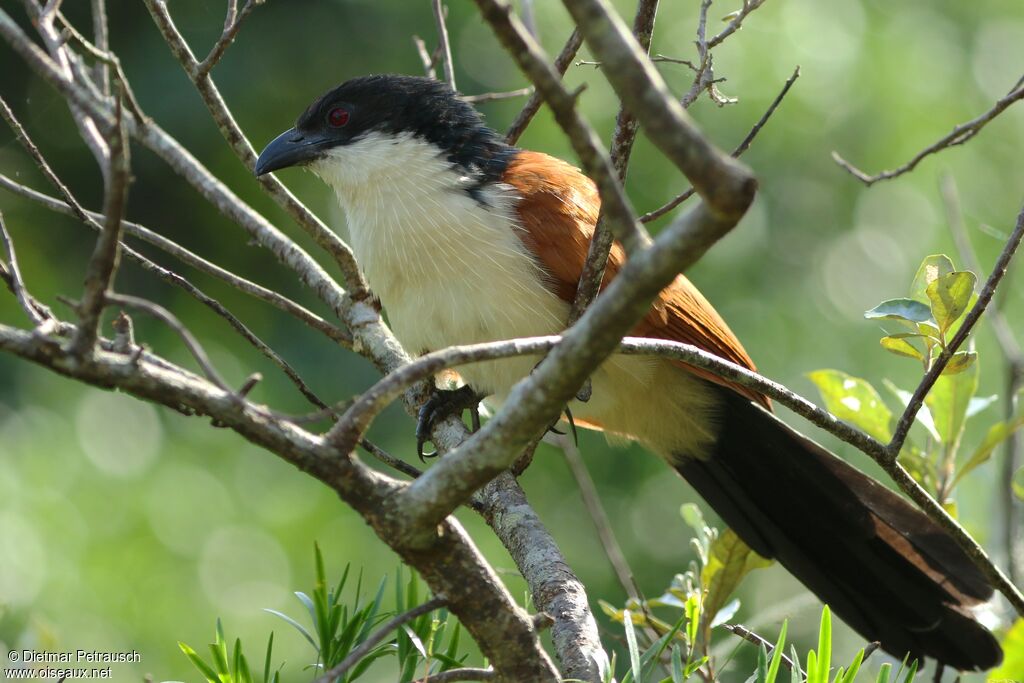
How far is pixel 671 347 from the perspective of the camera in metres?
1.32

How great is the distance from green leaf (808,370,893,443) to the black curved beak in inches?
53.1

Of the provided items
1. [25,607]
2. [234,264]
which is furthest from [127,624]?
[234,264]

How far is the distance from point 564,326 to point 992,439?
858 millimetres

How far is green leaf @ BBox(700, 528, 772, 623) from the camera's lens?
7.10ft

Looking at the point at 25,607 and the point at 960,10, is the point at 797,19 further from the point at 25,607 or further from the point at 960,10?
the point at 25,607

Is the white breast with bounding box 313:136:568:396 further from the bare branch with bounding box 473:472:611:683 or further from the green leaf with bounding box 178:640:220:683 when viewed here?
the green leaf with bounding box 178:640:220:683

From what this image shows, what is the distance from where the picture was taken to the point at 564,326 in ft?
7.43

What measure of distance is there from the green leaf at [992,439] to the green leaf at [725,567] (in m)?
0.44

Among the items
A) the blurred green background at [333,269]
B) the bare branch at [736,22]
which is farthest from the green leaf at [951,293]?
the blurred green background at [333,269]

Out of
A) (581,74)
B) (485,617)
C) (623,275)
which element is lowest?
(485,617)

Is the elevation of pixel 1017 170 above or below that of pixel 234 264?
above

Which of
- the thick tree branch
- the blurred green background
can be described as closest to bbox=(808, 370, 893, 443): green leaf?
the thick tree branch

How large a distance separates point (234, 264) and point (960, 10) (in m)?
4.47

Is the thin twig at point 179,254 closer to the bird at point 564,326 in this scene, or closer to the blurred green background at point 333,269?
the bird at point 564,326
